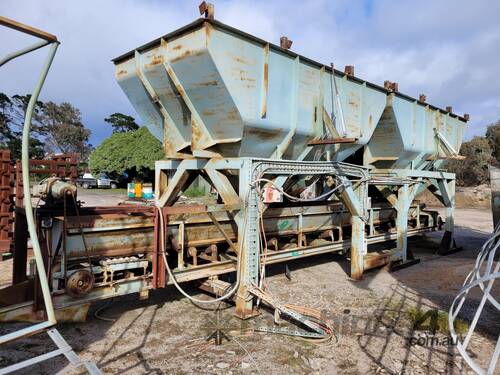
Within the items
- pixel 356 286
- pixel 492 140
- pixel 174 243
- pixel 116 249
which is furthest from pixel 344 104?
pixel 492 140

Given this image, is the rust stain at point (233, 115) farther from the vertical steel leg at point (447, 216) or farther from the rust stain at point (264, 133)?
the vertical steel leg at point (447, 216)

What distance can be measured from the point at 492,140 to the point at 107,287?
3679 centimetres

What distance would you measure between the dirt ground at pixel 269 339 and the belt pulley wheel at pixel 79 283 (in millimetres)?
547

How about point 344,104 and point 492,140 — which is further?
point 492,140

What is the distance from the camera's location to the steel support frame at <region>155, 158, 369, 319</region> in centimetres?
497

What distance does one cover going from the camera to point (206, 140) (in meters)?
5.39

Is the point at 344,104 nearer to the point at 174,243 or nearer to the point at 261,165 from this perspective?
the point at 261,165

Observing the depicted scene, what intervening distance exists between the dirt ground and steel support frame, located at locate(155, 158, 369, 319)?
71 cm

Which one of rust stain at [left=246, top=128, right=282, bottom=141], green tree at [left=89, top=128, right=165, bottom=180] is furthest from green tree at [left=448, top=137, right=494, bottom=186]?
rust stain at [left=246, top=128, right=282, bottom=141]

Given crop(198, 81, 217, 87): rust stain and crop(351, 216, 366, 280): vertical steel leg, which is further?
crop(351, 216, 366, 280): vertical steel leg

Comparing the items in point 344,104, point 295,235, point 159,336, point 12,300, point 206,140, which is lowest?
point 159,336

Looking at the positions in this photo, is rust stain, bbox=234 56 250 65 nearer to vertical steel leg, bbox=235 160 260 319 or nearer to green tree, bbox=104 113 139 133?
vertical steel leg, bbox=235 160 260 319

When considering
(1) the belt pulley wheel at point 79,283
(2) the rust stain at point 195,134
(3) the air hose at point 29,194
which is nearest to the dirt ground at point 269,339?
(1) the belt pulley wheel at point 79,283

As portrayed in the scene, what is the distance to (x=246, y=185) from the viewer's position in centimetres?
496
